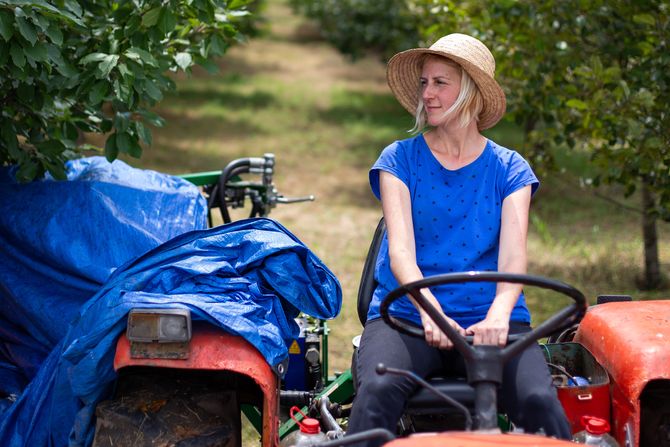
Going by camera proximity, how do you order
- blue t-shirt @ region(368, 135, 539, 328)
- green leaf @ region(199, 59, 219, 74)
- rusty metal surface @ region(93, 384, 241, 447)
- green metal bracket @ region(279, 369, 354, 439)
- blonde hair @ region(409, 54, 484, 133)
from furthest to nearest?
green leaf @ region(199, 59, 219, 74) → green metal bracket @ region(279, 369, 354, 439) → blonde hair @ region(409, 54, 484, 133) → blue t-shirt @ region(368, 135, 539, 328) → rusty metal surface @ region(93, 384, 241, 447)

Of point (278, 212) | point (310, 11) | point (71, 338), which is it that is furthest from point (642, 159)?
point (310, 11)

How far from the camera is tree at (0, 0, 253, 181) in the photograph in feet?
13.1

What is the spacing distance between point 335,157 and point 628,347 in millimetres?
10840

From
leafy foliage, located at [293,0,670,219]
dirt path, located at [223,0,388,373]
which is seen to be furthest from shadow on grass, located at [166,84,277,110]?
leafy foliage, located at [293,0,670,219]

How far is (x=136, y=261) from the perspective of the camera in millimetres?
3637

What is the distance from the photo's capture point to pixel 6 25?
3852mm

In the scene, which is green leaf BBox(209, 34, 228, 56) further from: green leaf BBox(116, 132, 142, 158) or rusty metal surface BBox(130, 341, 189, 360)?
rusty metal surface BBox(130, 341, 189, 360)

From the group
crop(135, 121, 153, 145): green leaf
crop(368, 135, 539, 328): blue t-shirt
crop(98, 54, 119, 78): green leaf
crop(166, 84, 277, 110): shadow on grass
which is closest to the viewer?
crop(368, 135, 539, 328): blue t-shirt

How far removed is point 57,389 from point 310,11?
55.8ft

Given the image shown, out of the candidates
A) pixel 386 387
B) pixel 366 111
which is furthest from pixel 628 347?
pixel 366 111

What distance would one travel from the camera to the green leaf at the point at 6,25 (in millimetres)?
3822

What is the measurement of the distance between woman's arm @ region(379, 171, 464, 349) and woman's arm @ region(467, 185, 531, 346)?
0.20 meters

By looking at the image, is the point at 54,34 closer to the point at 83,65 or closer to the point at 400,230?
the point at 83,65

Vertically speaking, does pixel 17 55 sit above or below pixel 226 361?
above
